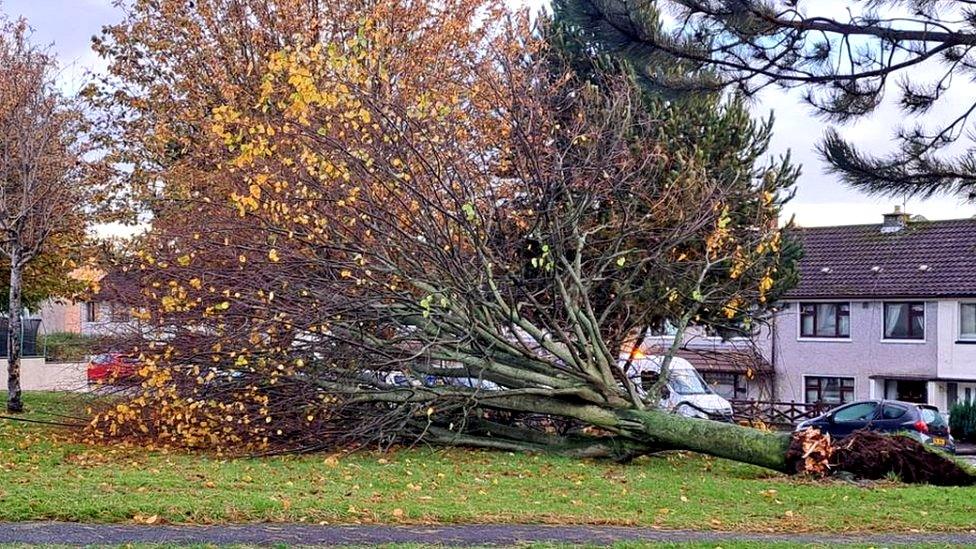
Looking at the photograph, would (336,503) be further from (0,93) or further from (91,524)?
(0,93)

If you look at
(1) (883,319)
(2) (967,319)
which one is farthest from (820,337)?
(2) (967,319)

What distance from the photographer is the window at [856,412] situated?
26.0 metres

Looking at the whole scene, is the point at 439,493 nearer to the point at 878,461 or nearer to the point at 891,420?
the point at 878,461

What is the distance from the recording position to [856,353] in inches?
1577

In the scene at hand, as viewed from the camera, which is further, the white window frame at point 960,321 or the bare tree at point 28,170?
the white window frame at point 960,321

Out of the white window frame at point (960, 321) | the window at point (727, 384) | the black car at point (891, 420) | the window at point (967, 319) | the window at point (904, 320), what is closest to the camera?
the black car at point (891, 420)

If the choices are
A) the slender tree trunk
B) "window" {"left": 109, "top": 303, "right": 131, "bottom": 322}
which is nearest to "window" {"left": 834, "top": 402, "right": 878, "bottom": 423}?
"window" {"left": 109, "top": 303, "right": 131, "bottom": 322}

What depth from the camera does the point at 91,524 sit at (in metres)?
9.56

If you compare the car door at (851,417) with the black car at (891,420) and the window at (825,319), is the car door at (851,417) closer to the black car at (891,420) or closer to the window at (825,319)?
the black car at (891,420)

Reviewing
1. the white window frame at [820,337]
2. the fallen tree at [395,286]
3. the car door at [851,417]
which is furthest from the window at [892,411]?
the white window frame at [820,337]

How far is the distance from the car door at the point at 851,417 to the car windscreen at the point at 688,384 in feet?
9.87

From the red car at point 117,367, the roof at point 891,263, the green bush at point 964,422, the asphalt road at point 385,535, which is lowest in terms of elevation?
the green bush at point 964,422

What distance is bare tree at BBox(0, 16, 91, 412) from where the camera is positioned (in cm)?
2419

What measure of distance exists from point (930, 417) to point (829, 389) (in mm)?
15649
